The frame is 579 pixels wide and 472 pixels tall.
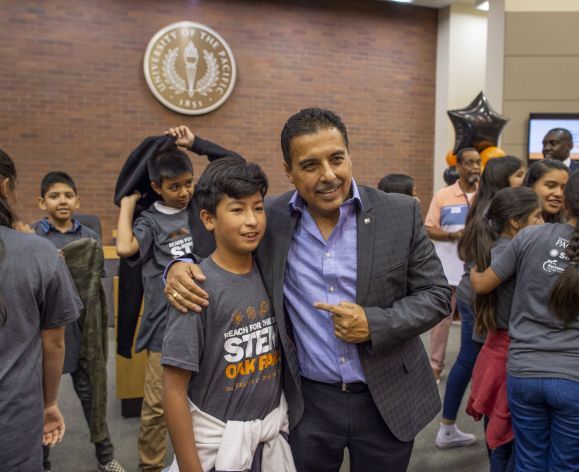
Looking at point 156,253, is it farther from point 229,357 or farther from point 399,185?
point 399,185

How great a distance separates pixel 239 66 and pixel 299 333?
5753mm

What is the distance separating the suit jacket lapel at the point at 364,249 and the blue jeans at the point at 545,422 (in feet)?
2.36

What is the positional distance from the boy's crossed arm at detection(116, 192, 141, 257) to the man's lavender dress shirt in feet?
3.28

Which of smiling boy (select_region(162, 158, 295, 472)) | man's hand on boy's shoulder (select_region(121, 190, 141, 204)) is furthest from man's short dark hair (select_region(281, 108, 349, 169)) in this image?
man's hand on boy's shoulder (select_region(121, 190, 141, 204))

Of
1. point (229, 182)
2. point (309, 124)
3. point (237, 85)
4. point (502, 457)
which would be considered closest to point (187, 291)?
point (229, 182)

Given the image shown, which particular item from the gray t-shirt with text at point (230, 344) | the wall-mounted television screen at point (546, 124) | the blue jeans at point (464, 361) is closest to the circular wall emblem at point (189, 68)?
the wall-mounted television screen at point (546, 124)

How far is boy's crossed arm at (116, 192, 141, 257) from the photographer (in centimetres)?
213

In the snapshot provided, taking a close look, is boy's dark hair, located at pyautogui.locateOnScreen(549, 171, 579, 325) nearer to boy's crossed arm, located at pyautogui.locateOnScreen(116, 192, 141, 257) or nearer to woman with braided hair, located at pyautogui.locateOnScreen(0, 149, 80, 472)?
woman with braided hair, located at pyautogui.locateOnScreen(0, 149, 80, 472)

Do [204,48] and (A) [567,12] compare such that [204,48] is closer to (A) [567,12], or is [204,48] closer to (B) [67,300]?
(A) [567,12]

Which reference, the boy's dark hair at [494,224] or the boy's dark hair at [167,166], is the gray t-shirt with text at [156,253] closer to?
the boy's dark hair at [167,166]

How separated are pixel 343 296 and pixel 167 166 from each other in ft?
3.68

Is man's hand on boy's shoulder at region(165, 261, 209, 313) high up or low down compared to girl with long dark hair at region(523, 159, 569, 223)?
down

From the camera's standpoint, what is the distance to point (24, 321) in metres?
1.26

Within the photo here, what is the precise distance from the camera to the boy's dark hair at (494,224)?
200 cm
